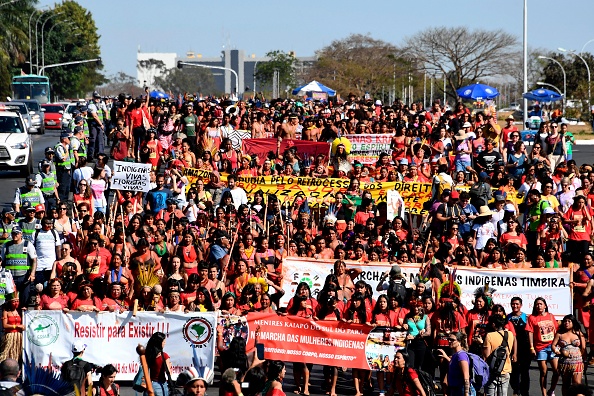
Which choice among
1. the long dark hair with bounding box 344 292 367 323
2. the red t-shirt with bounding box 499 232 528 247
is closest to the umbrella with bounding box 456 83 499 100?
the red t-shirt with bounding box 499 232 528 247

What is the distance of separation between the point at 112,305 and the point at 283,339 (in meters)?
2.18

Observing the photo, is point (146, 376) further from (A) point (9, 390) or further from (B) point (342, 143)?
(B) point (342, 143)

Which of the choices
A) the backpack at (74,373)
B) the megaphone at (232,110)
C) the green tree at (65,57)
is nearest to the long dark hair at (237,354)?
the backpack at (74,373)

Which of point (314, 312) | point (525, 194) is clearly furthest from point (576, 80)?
point (314, 312)

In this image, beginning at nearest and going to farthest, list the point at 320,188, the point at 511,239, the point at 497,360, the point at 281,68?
1. the point at 497,360
2. the point at 511,239
3. the point at 320,188
4. the point at 281,68

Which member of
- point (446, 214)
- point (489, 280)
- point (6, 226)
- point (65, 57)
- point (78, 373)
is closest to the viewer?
point (78, 373)

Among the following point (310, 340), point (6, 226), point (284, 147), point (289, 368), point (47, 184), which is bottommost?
point (289, 368)

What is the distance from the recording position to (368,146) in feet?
77.1

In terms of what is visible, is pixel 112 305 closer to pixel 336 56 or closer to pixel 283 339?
pixel 283 339

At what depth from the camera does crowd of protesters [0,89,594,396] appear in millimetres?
13602

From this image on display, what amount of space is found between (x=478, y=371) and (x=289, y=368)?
3.53m

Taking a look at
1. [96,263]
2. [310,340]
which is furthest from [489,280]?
[96,263]

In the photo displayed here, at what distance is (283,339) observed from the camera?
13688mm

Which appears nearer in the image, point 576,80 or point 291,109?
point 291,109
